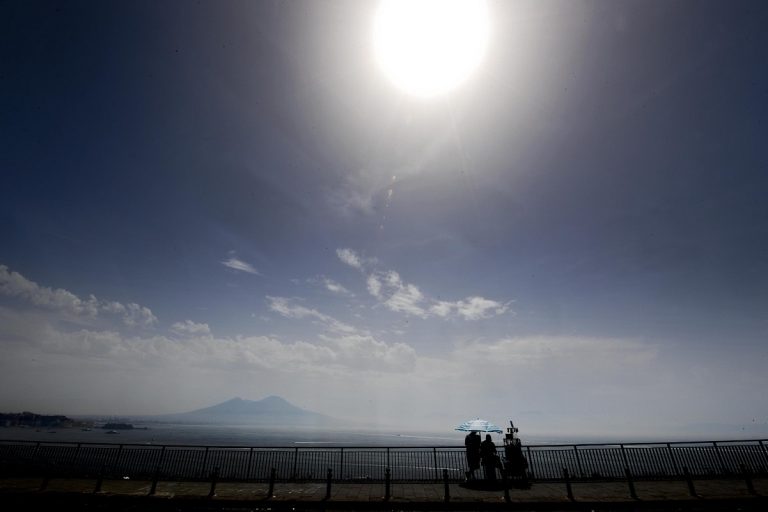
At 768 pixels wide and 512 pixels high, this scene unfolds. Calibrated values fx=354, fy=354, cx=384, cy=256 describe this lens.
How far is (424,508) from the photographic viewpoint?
13.2m

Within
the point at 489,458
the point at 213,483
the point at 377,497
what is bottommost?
the point at 377,497

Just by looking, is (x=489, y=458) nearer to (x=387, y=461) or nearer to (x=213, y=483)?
(x=387, y=461)

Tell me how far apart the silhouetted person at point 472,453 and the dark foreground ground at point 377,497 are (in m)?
0.86

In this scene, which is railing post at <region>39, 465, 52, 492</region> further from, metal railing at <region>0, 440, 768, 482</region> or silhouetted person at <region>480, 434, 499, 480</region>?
silhouetted person at <region>480, 434, 499, 480</region>

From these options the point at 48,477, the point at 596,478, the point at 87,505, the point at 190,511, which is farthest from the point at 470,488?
the point at 48,477

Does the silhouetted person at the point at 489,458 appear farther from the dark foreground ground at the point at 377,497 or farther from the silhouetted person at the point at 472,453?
the dark foreground ground at the point at 377,497

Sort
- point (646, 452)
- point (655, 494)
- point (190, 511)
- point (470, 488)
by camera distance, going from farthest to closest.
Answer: point (646, 452), point (470, 488), point (655, 494), point (190, 511)

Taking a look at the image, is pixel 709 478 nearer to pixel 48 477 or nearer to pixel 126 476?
pixel 126 476

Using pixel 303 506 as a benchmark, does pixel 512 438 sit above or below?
above

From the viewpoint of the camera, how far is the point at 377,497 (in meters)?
14.2

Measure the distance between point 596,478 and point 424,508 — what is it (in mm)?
9522

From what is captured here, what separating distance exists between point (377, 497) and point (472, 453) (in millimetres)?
5161

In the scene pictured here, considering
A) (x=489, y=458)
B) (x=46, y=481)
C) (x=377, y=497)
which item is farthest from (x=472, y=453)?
(x=46, y=481)

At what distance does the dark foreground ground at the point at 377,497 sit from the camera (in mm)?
13062
